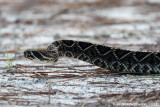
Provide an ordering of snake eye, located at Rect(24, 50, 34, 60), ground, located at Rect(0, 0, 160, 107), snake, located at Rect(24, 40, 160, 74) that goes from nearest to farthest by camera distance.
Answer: ground, located at Rect(0, 0, 160, 107) → snake, located at Rect(24, 40, 160, 74) → snake eye, located at Rect(24, 50, 34, 60)

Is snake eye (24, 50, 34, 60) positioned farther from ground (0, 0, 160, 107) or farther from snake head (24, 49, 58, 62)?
ground (0, 0, 160, 107)

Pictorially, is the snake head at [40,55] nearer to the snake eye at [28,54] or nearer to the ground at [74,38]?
the snake eye at [28,54]

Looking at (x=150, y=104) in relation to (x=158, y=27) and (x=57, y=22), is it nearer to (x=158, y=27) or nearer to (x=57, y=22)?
(x=158, y=27)

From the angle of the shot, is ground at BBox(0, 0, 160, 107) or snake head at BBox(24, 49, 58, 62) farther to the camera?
snake head at BBox(24, 49, 58, 62)

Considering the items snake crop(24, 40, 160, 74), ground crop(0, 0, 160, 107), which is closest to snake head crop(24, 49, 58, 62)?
snake crop(24, 40, 160, 74)

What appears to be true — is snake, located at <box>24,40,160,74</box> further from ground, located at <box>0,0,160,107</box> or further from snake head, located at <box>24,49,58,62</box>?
ground, located at <box>0,0,160,107</box>

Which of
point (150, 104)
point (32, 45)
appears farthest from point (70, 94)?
point (32, 45)

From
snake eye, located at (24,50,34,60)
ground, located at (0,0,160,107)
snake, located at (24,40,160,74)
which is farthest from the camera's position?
snake eye, located at (24,50,34,60)
